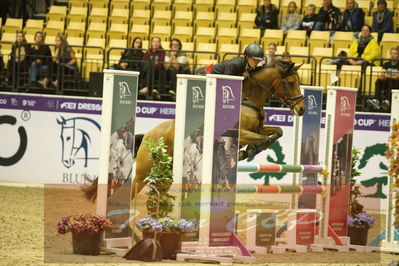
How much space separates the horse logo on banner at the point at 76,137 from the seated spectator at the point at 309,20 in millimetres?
4567

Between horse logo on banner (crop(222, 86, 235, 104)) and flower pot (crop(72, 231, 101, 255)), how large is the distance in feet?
5.80

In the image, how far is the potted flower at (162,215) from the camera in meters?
7.42

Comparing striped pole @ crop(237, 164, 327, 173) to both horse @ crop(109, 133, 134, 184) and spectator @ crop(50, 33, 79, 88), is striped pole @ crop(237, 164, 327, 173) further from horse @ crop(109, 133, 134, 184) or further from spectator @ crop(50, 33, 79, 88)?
spectator @ crop(50, 33, 79, 88)

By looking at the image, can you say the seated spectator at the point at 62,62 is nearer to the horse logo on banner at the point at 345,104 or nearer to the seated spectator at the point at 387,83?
the seated spectator at the point at 387,83

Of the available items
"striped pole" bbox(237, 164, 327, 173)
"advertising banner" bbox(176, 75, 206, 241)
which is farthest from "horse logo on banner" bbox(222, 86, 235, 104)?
"striped pole" bbox(237, 164, 327, 173)

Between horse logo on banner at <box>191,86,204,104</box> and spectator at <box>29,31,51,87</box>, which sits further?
spectator at <box>29,31,51,87</box>

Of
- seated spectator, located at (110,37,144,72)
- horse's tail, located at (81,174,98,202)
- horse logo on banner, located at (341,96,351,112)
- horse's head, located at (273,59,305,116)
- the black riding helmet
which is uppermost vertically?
seated spectator, located at (110,37,144,72)

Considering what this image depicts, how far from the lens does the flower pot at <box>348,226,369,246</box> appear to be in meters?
9.20

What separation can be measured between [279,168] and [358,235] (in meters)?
1.72

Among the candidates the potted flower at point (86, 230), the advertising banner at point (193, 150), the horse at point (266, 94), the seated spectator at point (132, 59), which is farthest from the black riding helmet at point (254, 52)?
the seated spectator at point (132, 59)

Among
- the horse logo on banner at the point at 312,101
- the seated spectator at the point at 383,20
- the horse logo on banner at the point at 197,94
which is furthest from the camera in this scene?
the seated spectator at the point at 383,20

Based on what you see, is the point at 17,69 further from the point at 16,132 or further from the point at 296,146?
the point at 296,146

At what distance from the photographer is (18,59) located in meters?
13.8

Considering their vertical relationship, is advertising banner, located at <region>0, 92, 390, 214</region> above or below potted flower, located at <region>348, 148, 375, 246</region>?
above
